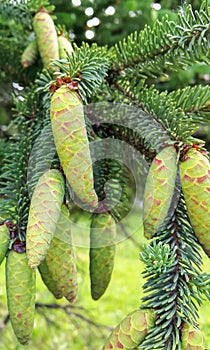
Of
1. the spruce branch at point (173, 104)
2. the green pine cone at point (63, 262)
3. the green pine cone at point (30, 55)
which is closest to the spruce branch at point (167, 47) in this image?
the spruce branch at point (173, 104)

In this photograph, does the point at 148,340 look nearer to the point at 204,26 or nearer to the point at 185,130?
the point at 185,130

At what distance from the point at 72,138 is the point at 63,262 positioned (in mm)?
138

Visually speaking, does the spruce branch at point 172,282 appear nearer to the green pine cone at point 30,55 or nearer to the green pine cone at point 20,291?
the green pine cone at point 20,291

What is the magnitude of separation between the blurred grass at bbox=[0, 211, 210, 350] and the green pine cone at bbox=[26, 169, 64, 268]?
88 centimetres

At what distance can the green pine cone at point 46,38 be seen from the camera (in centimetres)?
67

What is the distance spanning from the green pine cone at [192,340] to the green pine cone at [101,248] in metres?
0.16

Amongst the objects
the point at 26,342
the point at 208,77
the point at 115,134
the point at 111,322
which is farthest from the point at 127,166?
the point at 111,322

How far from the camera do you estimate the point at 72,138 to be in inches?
18.1

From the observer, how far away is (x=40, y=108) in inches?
27.1

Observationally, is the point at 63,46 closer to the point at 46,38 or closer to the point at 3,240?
the point at 46,38

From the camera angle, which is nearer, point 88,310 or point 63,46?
point 63,46

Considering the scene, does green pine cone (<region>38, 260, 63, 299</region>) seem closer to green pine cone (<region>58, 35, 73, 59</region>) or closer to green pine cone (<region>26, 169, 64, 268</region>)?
green pine cone (<region>26, 169, 64, 268</region>)

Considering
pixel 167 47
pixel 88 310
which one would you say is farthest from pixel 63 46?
pixel 88 310

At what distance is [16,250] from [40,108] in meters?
0.24
